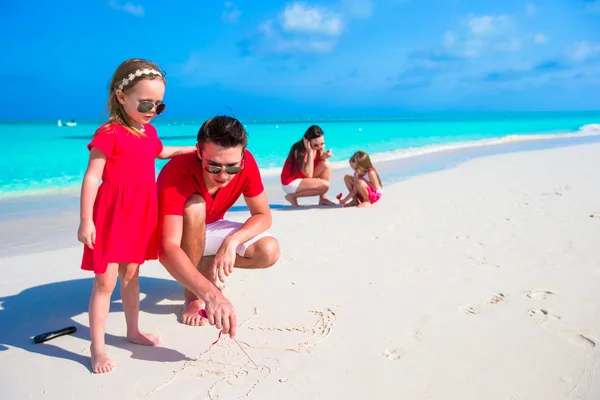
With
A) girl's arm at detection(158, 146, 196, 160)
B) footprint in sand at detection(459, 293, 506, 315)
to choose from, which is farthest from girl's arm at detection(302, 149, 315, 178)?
footprint in sand at detection(459, 293, 506, 315)

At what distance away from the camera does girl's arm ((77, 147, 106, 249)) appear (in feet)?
8.27

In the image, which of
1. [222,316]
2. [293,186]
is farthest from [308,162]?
[222,316]

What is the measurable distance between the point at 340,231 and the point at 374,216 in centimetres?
92

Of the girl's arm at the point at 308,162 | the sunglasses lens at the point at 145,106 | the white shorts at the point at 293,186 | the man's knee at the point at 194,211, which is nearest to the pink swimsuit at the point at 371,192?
the girl's arm at the point at 308,162

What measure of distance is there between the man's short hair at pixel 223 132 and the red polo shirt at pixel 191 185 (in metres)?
0.30

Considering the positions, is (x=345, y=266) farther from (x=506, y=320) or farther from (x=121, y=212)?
(x=121, y=212)

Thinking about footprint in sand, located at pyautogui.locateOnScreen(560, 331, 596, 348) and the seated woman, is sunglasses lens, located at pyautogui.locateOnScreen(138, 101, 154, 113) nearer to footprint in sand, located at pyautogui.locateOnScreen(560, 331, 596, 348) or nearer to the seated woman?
footprint in sand, located at pyautogui.locateOnScreen(560, 331, 596, 348)

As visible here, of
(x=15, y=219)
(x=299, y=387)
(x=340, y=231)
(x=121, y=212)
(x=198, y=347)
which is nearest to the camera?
(x=299, y=387)

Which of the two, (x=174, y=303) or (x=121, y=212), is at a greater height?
(x=121, y=212)

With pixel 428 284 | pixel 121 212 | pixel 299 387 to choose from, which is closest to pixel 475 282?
pixel 428 284

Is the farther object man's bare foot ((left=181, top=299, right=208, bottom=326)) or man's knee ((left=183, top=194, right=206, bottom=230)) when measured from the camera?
man's bare foot ((left=181, top=299, right=208, bottom=326))

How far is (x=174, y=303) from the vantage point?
356cm

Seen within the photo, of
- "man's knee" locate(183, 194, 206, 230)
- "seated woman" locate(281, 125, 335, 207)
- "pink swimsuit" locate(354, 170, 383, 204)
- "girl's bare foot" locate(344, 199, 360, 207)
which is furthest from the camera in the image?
"seated woman" locate(281, 125, 335, 207)

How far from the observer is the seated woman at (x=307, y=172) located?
7590 mm
